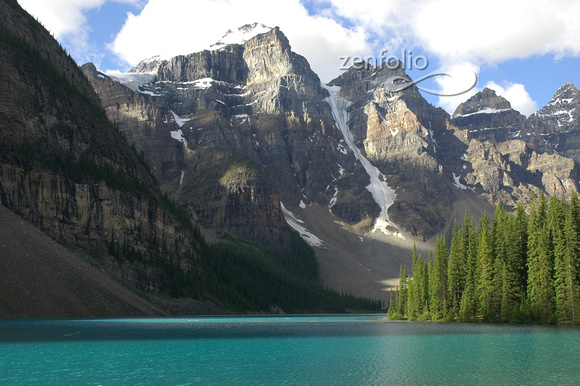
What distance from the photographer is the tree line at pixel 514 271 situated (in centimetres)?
8375

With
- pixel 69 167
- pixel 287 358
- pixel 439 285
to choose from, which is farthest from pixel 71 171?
pixel 287 358

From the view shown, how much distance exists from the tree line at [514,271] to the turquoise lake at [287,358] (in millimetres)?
13967

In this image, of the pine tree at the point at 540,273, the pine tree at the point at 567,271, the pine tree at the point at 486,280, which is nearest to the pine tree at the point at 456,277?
the pine tree at the point at 486,280

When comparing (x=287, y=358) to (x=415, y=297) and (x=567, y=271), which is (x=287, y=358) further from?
(x=415, y=297)

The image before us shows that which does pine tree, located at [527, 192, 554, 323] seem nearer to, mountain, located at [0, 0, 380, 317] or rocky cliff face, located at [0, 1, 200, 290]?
mountain, located at [0, 0, 380, 317]

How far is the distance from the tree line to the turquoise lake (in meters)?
14.0

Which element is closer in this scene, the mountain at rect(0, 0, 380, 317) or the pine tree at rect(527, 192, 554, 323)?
the pine tree at rect(527, 192, 554, 323)

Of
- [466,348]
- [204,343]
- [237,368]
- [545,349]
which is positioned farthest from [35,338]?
[545,349]

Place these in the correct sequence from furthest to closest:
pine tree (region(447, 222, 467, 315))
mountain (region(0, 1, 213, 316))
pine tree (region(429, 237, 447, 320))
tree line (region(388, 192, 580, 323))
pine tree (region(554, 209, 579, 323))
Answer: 1. mountain (region(0, 1, 213, 316))
2. pine tree (region(429, 237, 447, 320))
3. pine tree (region(447, 222, 467, 315))
4. tree line (region(388, 192, 580, 323))
5. pine tree (region(554, 209, 579, 323))

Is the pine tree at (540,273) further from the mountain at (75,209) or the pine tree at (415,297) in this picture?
the mountain at (75,209)

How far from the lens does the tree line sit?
83750mm

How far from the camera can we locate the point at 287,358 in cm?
5172

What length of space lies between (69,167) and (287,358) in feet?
357

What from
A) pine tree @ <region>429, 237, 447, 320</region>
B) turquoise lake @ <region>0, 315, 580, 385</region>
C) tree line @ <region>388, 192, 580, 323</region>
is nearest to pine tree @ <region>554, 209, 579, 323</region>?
tree line @ <region>388, 192, 580, 323</region>
